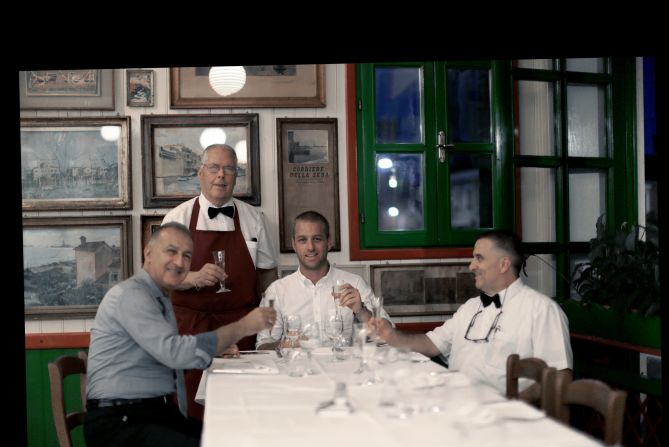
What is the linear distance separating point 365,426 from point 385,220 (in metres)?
3.21

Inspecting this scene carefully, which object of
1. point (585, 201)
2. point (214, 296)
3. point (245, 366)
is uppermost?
point (585, 201)

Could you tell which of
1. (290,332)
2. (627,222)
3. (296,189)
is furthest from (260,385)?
(627,222)

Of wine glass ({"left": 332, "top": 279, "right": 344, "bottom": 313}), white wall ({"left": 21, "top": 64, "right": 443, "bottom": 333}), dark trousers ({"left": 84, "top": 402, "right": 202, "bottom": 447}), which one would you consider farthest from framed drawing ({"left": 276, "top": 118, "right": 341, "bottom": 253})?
dark trousers ({"left": 84, "top": 402, "right": 202, "bottom": 447})

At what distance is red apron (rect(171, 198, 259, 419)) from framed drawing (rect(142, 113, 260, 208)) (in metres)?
0.36

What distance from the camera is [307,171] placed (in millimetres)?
5332

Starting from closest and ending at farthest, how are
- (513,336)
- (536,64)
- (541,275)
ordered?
(513,336), (536,64), (541,275)

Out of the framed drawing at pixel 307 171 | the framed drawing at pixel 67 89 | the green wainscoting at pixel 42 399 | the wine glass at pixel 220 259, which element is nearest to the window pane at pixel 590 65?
the framed drawing at pixel 307 171

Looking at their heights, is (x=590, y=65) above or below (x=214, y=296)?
above

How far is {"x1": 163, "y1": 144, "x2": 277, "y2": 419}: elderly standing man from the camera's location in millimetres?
4746

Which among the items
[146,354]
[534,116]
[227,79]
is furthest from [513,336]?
[227,79]

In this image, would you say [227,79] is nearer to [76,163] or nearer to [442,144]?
[76,163]

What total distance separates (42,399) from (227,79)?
7.52 ft

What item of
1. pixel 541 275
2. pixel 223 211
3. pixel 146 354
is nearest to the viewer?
pixel 146 354

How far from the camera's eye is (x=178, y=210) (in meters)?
4.88
